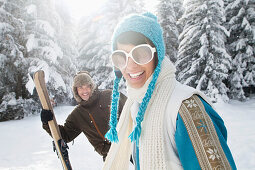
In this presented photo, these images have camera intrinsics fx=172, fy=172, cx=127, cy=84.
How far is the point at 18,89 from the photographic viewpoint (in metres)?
12.3

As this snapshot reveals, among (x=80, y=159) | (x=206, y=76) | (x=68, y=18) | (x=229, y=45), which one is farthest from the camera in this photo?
(x=229, y=45)

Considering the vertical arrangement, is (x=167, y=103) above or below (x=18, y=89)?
above

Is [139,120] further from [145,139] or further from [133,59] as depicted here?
[133,59]

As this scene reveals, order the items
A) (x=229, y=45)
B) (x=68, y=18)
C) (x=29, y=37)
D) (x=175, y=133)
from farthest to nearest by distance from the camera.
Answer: (x=229, y=45) → (x=68, y=18) → (x=29, y=37) → (x=175, y=133)

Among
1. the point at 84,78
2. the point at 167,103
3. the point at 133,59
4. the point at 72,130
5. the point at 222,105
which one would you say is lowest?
the point at 222,105

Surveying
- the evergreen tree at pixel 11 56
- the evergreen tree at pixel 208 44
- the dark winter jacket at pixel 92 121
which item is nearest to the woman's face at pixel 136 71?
the dark winter jacket at pixel 92 121

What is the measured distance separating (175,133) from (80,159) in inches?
205

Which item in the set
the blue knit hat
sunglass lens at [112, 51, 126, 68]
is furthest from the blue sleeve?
sunglass lens at [112, 51, 126, 68]

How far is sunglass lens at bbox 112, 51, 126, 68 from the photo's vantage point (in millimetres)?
1323

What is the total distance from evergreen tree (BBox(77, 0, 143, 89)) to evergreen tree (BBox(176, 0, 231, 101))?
15.7ft

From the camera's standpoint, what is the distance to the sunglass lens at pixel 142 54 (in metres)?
1.22

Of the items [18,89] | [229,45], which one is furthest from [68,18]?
[229,45]

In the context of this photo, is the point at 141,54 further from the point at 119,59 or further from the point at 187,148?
the point at 187,148

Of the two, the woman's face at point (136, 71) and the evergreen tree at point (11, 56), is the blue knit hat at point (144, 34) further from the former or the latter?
the evergreen tree at point (11, 56)
